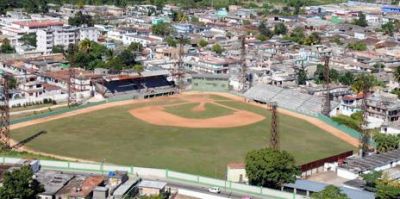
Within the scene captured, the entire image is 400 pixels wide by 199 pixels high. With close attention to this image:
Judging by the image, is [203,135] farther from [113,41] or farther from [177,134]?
[113,41]

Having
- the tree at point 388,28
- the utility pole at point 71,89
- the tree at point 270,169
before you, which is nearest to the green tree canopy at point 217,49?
the utility pole at point 71,89

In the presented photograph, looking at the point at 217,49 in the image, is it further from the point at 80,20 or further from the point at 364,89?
the point at 364,89

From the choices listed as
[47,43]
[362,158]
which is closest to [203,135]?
[362,158]

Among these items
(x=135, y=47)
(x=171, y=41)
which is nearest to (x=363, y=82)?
(x=171, y=41)

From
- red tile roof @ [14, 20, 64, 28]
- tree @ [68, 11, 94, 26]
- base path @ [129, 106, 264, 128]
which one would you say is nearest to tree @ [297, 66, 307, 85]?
base path @ [129, 106, 264, 128]

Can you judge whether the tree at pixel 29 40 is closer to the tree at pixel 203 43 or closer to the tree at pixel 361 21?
the tree at pixel 203 43

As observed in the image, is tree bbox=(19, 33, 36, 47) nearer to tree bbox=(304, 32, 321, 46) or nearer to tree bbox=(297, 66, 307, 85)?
tree bbox=(297, 66, 307, 85)
